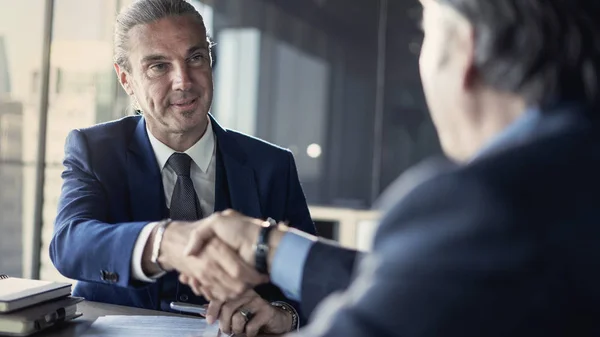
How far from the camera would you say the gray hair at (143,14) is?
1.97 m

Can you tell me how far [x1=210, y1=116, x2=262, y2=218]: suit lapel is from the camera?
196 centimetres

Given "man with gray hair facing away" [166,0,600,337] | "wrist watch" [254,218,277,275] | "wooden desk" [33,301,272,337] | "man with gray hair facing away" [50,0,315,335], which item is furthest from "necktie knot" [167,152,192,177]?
"man with gray hair facing away" [166,0,600,337]

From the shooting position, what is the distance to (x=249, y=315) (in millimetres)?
1455

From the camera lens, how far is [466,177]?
66 cm

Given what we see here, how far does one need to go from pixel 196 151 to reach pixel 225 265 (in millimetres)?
740

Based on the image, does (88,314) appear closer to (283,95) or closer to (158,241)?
(158,241)

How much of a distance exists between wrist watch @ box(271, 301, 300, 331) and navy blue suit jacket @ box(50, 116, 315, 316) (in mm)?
102

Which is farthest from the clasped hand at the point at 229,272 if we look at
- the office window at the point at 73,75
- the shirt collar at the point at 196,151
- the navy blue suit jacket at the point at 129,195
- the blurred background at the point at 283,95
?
the office window at the point at 73,75

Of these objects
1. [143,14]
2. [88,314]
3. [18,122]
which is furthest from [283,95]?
[88,314]

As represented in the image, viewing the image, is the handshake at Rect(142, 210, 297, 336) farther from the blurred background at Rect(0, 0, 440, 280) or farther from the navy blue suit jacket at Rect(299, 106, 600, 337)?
the blurred background at Rect(0, 0, 440, 280)

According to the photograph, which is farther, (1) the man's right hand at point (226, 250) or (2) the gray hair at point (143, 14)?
(2) the gray hair at point (143, 14)

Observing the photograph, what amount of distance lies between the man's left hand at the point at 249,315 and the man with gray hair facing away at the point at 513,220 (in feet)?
2.29

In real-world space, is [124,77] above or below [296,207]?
above

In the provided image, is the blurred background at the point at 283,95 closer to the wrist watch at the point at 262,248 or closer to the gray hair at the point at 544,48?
the wrist watch at the point at 262,248
